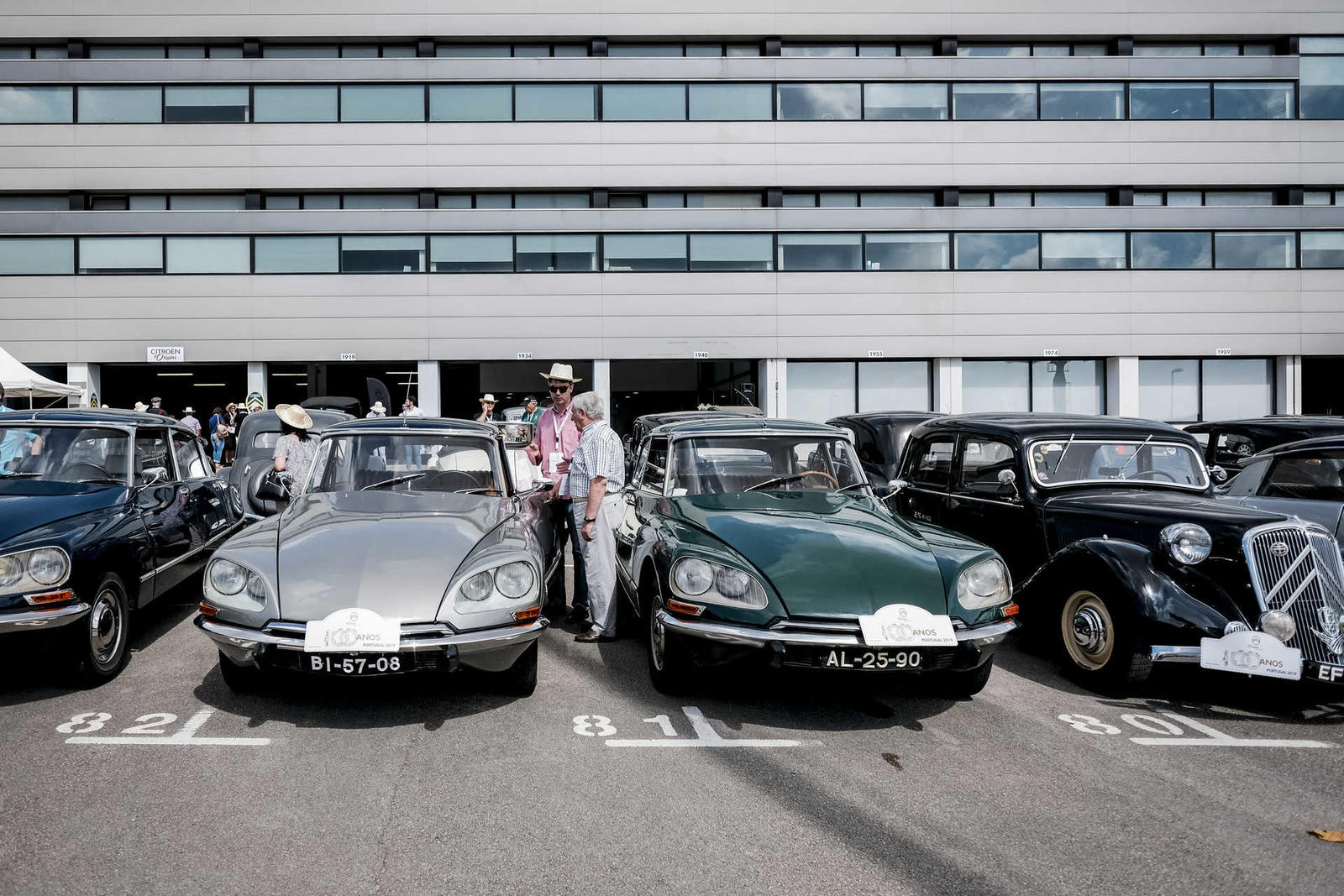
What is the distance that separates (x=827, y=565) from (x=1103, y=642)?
2034mm

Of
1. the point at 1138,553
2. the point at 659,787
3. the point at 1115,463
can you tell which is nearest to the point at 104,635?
the point at 659,787

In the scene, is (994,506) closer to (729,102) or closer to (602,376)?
(602,376)

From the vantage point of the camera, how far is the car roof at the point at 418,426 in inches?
229

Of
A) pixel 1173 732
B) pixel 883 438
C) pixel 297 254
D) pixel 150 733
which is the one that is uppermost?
pixel 297 254

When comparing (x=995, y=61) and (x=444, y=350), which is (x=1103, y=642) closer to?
(x=444, y=350)

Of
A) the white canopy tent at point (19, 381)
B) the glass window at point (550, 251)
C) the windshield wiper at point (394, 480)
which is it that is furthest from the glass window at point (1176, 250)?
the white canopy tent at point (19, 381)

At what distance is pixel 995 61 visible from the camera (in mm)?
24406

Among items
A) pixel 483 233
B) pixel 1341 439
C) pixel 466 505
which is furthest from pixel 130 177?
pixel 1341 439

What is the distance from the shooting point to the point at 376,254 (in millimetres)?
24250

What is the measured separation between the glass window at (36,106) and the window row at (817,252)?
7.79 m

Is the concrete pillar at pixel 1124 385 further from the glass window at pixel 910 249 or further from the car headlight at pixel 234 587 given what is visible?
the car headlight at pixel 234 587

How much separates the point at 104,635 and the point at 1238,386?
29983 mm

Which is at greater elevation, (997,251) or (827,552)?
(997,251)

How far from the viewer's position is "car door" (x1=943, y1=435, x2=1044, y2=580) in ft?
19.3
